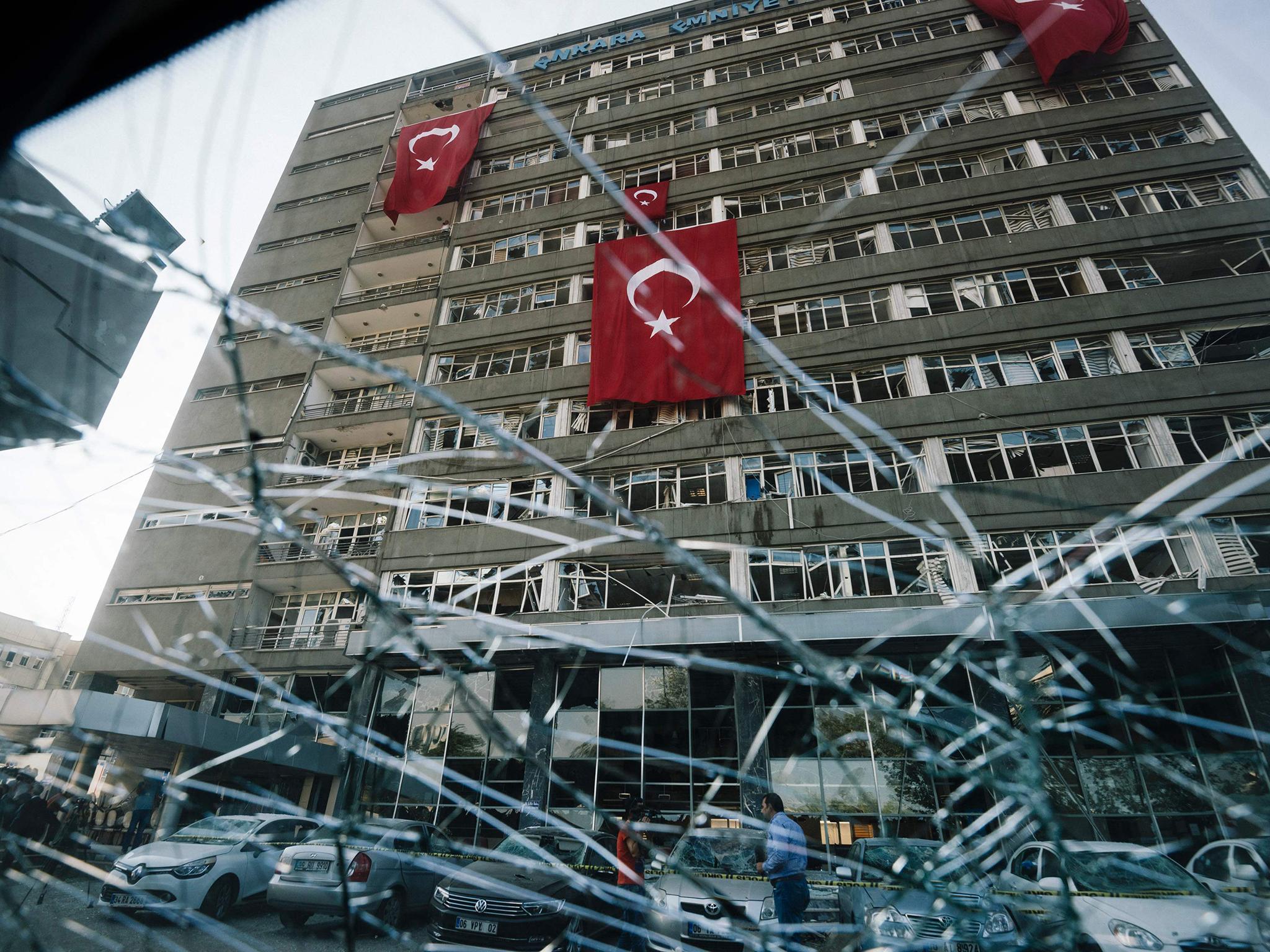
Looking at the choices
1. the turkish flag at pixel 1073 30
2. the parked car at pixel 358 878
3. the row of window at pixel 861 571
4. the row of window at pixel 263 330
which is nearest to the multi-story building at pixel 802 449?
the row of window at pixel 861 571

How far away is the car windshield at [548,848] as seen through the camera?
28.5 feet

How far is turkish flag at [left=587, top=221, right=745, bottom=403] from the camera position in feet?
64.2

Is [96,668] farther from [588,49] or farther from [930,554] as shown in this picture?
[588,49]

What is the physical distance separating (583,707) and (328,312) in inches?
793

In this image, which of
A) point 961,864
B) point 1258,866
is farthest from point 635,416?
point 1258,866

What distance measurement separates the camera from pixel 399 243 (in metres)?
27.9

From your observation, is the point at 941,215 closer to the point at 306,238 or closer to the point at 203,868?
the point at 203,868

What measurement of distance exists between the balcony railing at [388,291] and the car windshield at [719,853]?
76.4 feet

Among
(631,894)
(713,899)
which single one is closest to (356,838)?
(631,894)

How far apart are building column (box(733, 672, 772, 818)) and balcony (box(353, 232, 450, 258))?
21.5 metres

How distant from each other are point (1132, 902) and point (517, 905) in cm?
630

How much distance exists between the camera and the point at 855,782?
15.1m

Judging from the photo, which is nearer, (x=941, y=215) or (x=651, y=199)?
(x=941, y=215)

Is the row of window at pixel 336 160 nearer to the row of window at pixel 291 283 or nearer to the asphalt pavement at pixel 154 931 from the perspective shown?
the row of window at pixel 291 283
